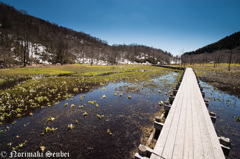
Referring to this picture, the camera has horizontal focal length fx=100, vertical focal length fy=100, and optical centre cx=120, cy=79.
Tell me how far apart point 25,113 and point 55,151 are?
5.95 meters

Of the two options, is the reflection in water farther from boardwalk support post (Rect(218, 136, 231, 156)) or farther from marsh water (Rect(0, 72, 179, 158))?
marsh water (Rect(0, 72, 179, 158))

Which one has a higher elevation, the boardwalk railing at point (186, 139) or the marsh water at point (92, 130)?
the boardwalk railing at point (186, 139)

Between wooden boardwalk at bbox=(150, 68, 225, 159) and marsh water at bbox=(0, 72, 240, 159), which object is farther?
marsh water at bbox=(0, 72, 240, 159)

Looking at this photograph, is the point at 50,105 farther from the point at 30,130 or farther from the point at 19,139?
the point at 19,139

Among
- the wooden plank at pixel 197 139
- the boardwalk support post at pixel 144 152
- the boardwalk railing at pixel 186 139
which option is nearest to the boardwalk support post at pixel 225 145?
the boardwalk railing at pixel 186 139

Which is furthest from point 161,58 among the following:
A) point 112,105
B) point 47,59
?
point 112,105

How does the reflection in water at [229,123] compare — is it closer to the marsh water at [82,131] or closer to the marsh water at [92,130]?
the marsh water at [92,130]

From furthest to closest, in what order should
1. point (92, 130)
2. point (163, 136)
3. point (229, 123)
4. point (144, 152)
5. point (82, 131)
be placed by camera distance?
point (229, 123)
point (92, 130)
point (82, 131)
point (163, 136)
point (144, 152)

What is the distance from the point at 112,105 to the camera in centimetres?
1073

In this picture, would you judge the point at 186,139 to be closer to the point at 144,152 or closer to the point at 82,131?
the point at 144,152

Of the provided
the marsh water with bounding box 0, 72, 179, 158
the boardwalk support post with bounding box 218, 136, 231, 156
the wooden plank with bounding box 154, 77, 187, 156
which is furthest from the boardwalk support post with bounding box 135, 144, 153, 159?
the boardwalk support post with bounding box 218, 136, 231, 156

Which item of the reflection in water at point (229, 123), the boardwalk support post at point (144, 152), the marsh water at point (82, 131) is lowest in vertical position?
the marsh water at point (82, 131)

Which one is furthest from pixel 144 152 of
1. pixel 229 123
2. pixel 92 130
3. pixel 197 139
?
pixel 229 123

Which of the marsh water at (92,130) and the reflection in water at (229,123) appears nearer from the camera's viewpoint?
the marsh water at (92,130)
